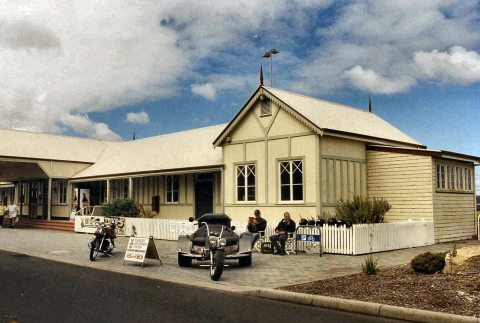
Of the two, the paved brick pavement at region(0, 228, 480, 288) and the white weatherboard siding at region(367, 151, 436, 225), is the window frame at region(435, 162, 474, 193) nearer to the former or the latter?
the white weatherboard siding at region(367, 151, 436, 225)

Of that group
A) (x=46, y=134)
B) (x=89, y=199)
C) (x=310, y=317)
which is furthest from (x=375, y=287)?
(x=46, y=134)

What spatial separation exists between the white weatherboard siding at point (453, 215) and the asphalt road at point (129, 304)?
465 inches

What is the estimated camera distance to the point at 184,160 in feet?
82.2

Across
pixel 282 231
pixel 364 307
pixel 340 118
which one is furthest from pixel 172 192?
pixel 364 307

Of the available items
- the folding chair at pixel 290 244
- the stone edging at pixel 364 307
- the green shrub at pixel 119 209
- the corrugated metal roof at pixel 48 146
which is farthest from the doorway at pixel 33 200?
the stone edging at pixel 364 307

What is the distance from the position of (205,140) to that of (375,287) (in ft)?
60.6

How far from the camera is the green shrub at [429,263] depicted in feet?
32.4

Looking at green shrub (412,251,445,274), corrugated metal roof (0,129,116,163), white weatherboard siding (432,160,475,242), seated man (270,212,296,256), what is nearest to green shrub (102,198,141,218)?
corrugated metal roof (0,129,116,163)

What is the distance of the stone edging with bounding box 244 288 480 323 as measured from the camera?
700 cm

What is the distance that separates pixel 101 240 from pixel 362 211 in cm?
865

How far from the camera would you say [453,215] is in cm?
1917

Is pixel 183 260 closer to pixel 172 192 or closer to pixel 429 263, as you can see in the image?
pixel 429 263

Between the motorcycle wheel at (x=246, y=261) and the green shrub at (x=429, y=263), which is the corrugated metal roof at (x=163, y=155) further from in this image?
the green shrub at (x=429, y=263)

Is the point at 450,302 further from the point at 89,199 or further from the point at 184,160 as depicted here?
the point at 89,199
